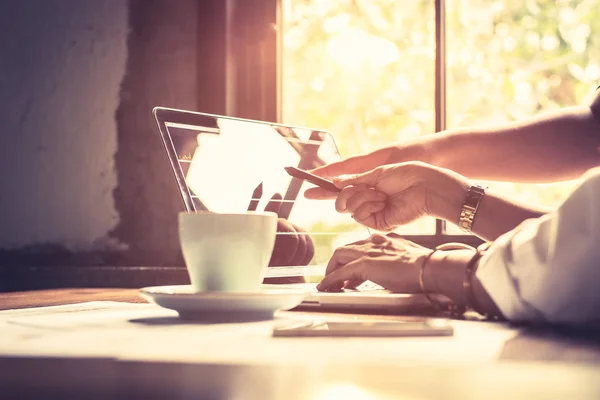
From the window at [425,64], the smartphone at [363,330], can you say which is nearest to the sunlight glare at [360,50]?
the window at [425,64]

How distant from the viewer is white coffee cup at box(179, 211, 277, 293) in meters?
0.75

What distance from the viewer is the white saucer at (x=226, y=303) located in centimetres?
71

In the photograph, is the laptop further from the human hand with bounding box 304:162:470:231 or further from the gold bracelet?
the gold bracelet

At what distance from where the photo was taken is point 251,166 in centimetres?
132

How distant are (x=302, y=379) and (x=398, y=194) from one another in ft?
2.90

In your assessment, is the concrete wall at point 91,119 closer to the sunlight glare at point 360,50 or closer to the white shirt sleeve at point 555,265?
the sunlight glare at point 360,50

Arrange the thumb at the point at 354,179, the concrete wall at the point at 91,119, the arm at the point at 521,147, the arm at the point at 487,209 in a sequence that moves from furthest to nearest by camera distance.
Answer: the concrete wall at the point at 91,119 → the arm at the point at 521,147 → the thumb at the point at 354,179 → the arm at the point at 487,209

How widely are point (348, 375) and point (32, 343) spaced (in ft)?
0.93

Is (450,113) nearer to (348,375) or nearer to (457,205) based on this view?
(457,205)

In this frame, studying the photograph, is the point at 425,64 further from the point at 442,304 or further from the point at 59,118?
the point at 442,304

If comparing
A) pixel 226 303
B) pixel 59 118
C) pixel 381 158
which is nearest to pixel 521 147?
pixel 381 158

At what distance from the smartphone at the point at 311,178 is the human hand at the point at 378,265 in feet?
0.58

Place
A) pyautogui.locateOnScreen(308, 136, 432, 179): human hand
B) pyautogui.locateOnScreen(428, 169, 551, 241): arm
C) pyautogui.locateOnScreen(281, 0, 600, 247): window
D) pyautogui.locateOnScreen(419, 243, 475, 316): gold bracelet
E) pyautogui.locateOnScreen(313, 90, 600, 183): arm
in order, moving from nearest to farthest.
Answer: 1. pyautogui.locateOnScreen(419, 243, 475, 316): gold bracelet
2. pyautogui.locateOnScreen(428, 169, 551, 241): arm
3. pyautogui.locateOnScreen(308, 136, 432, 179): human hand
4. pyautogui.locateOnScreen(313, 90, 600, 183): arm
5. pyautogui.locateOnScreen(281, 0, 600, 247): window

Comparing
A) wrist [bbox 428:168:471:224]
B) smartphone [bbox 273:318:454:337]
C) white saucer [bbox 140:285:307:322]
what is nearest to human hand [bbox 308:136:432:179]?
wrist [bbox 428:168:471:224]
